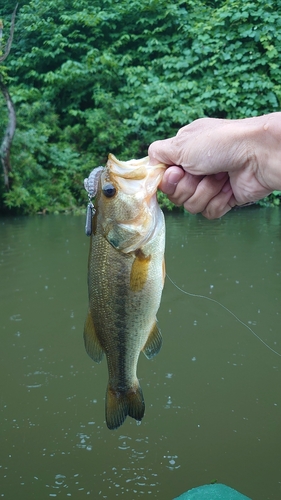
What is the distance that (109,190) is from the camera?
1852 mm

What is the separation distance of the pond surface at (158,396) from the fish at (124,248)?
1606 mm

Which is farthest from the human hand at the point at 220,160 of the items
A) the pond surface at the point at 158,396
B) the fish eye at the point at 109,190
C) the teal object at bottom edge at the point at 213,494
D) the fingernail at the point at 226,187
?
the pond surface at the point at 158,396

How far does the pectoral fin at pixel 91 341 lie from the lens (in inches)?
79.7

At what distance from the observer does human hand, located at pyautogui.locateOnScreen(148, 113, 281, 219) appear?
1899 mm

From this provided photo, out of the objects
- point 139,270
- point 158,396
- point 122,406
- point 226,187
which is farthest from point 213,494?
point 226,187

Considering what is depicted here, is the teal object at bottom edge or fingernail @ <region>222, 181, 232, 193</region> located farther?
the teal object at bottom edge

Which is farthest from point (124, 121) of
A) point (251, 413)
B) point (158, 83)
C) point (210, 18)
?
point (251, 413)

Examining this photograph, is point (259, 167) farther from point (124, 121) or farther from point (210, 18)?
point (210, 18)

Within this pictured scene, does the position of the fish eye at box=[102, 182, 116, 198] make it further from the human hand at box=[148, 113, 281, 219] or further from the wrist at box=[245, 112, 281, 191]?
the wrist at box=[245, 112, 281, 191]

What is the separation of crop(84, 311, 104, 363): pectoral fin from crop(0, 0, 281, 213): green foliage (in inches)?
459

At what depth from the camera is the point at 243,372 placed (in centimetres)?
433

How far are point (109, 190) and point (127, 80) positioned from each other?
15148mm

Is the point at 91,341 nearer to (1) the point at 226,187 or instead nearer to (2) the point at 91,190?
(2) the point at 91,190

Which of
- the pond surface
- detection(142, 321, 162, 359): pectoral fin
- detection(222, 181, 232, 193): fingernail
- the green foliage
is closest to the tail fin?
detection(142, 321, 162, 359): pectoral fin
